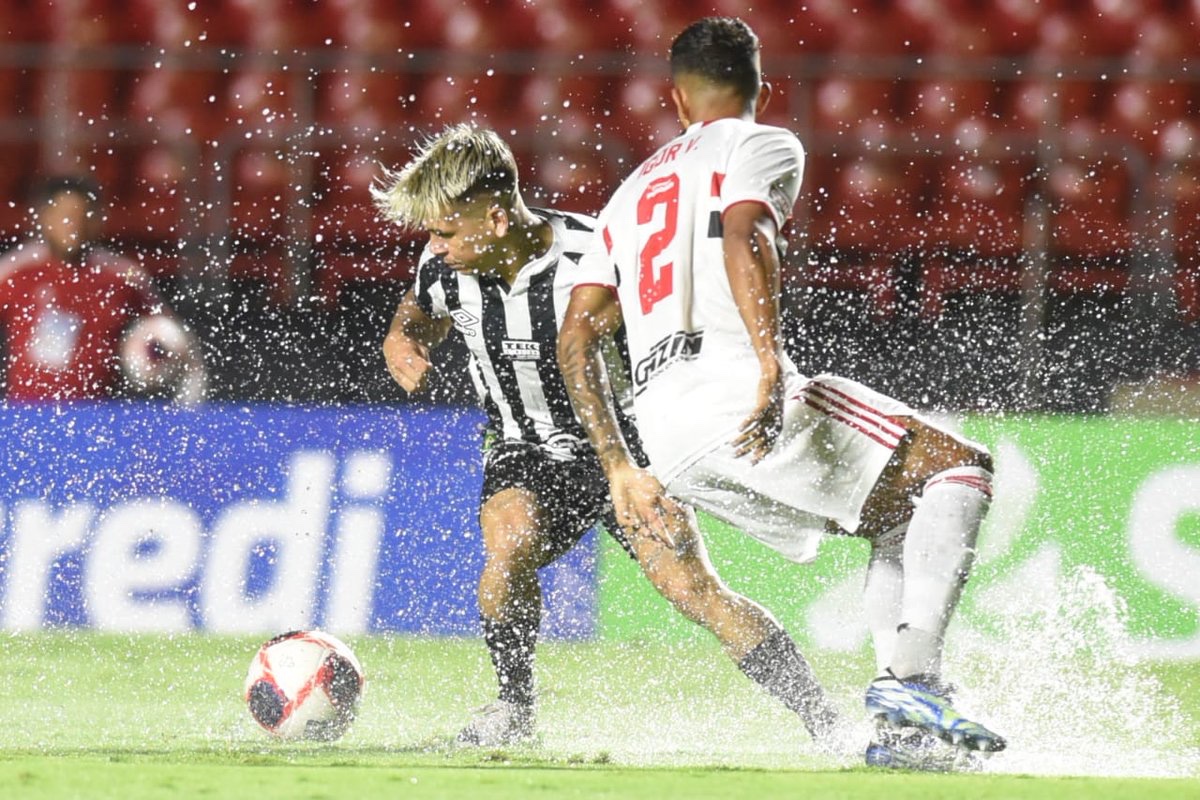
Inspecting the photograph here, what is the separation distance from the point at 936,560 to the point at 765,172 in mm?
833

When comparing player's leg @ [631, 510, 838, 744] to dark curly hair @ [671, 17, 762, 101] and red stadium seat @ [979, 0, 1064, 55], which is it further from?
red stadium seat @ [979, 0, 1064, 55]

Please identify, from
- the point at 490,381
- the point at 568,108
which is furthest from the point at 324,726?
the point at 568,108

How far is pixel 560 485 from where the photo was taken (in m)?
4.49

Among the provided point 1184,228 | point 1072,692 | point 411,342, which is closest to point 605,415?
point 411,342

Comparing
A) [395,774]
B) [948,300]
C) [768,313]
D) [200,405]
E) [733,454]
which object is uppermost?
[948,300]

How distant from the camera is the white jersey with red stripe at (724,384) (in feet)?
12.1

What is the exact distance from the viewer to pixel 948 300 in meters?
7.66

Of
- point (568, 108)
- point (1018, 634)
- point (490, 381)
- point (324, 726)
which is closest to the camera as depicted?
point (324, 726)

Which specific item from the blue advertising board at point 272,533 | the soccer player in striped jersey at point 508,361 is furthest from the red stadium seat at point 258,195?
the soccer player in striped jersey at point 508,361

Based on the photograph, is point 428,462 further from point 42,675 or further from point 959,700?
point 959,700

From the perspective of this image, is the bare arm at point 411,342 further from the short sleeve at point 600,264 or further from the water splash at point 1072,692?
the water splash at point 1072,692

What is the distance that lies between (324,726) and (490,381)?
0.93 metres

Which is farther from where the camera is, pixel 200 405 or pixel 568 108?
pixel 568 108

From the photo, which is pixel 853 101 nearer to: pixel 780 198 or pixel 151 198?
pixel 151 198
